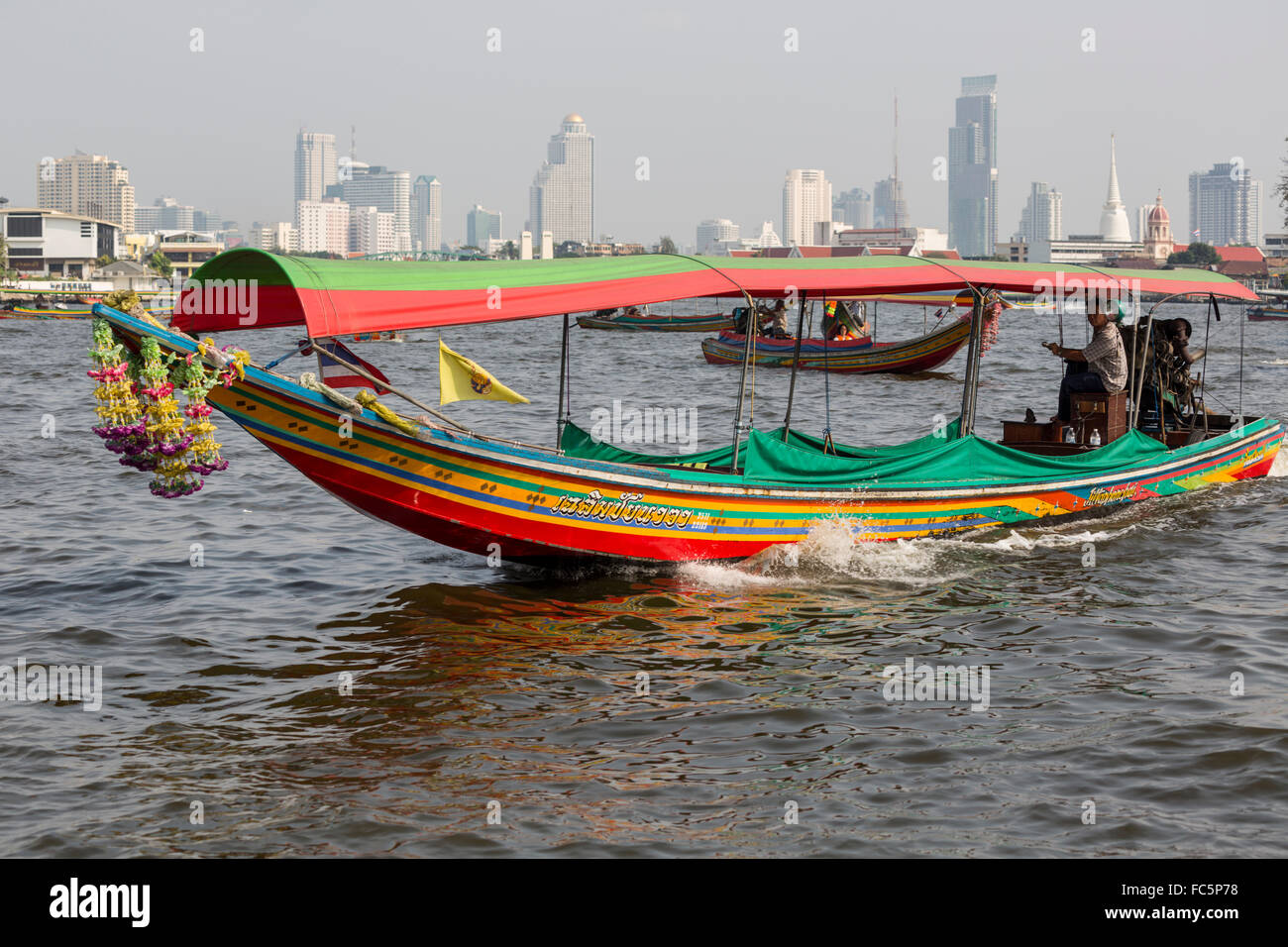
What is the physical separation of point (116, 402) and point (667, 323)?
43.0 metres

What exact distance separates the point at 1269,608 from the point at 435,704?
670 cm

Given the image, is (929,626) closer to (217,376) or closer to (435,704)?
(435,704)

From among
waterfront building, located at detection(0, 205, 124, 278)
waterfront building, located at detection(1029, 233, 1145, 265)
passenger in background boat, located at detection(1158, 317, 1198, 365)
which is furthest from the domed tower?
passenger in background boat, located at detection(1158, 317, 1198, 365)

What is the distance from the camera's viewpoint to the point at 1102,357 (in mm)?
13234

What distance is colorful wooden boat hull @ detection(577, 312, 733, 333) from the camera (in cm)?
4744

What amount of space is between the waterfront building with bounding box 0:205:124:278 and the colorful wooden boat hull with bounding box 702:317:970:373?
263ft

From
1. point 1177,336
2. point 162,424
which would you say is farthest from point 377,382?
point 1177,336

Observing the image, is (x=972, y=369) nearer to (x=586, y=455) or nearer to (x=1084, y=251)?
(x=586, y=455)

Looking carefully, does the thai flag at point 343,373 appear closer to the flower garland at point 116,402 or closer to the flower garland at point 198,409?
the flower garland at point 198,409

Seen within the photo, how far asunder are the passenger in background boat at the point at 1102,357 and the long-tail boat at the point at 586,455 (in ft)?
1.56

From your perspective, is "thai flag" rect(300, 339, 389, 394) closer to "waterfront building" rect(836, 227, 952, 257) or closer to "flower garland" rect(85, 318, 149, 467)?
"flower garland" rect(85, 318, 149, 467)

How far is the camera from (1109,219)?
191000 mm
